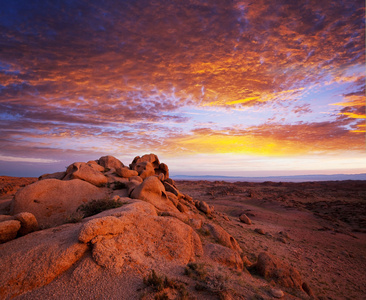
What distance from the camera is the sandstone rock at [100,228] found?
6.98 m

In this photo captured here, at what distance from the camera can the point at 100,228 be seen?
7430 mm

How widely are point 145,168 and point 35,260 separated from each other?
16018 millimetres

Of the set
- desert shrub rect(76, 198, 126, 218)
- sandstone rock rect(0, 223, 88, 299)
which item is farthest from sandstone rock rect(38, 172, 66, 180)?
sandstone rock rect(0, 223, 88, 299)

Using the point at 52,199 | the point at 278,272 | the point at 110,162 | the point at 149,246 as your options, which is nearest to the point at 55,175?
the point at 110,162

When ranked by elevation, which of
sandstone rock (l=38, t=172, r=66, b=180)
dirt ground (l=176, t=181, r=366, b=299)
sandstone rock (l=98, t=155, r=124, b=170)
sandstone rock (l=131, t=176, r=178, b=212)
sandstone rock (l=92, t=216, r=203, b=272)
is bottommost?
Result: dirt ground (l=176, t=181, r=366, b=299)

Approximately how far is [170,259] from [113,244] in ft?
7.05

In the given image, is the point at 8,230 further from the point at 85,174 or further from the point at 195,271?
the point at 85,174

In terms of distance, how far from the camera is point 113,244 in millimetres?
7188

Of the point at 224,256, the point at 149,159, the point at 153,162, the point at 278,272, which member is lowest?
the point at 278,272

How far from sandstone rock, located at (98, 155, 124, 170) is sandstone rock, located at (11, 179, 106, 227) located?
7.05m

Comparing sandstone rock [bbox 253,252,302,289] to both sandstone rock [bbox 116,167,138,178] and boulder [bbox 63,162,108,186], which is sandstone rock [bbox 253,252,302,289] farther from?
sandstone rock [bbox 116,167,138,178]

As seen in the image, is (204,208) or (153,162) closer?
(204,208)

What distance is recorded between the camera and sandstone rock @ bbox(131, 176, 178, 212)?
14.5m

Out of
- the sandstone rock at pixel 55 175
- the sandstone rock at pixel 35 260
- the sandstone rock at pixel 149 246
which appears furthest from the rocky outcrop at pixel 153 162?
the sandstone rock at pixel 35 260
